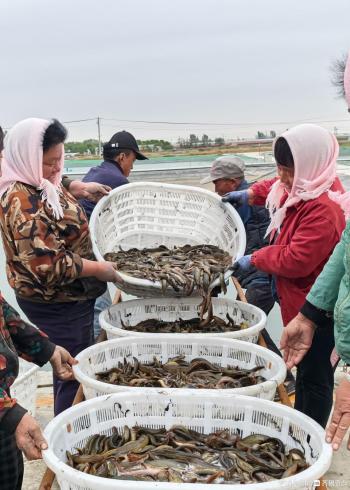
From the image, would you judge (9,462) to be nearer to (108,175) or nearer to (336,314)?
(336,314)

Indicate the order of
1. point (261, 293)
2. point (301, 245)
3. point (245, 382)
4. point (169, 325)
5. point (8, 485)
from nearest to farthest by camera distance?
point (8, 485) → point (245, 382) → point (301, 245) → point (169, 325) → point (261, 293)

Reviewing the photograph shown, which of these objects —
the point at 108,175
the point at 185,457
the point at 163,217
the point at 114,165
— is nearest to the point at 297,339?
the point at 185,457

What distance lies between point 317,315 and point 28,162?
1774 millimetres

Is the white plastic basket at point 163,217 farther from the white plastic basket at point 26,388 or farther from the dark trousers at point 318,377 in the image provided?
the dark trousers at point 318,377

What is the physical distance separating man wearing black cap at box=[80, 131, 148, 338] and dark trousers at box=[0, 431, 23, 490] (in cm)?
238

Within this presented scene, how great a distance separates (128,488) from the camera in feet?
5.11

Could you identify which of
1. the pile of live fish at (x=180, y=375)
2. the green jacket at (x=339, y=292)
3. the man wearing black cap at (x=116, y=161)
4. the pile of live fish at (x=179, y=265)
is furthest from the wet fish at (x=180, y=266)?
the green jacket at (x=339, y=292)

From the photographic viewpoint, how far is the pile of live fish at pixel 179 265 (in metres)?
3.31

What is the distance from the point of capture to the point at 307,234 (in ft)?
9.84

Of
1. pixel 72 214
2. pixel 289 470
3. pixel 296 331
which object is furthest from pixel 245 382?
pixel 72 214

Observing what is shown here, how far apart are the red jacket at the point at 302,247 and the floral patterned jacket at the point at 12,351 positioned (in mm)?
1422

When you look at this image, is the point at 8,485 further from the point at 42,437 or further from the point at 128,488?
the point at 128,488

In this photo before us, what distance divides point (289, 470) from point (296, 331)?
0.85 meters

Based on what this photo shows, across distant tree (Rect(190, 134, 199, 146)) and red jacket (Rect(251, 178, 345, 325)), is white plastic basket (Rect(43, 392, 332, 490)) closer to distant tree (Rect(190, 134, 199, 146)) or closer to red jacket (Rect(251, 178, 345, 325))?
red jacket (Rect(251, 178, 345, 325))
